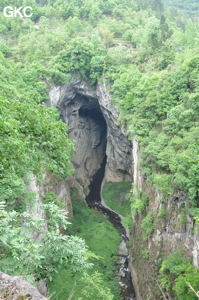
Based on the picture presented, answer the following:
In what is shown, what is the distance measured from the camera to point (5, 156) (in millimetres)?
6773

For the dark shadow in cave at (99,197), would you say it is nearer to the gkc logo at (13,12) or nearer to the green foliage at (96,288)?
the green foliage at (96,288)

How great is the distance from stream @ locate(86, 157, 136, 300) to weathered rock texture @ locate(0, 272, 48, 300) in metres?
18.1

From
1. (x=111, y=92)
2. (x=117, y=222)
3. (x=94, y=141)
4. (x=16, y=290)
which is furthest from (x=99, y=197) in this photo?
(x=16, y=290)

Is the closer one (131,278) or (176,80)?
(176,80)

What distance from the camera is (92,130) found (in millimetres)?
43625

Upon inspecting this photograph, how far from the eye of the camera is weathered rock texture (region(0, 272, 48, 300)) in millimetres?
3404

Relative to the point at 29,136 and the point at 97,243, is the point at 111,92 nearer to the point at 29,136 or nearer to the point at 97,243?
the point at 97,243

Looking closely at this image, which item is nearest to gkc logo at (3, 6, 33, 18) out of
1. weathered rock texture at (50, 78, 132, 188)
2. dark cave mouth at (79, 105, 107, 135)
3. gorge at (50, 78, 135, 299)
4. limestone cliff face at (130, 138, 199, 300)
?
weathered rock texture at (50, 78, 132, 188)

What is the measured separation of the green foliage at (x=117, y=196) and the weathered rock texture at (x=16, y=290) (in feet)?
93.8

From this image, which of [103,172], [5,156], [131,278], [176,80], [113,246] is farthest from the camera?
[103,172]

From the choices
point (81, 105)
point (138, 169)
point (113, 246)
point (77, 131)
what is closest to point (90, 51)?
point (81, 105)

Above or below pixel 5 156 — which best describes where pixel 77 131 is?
above

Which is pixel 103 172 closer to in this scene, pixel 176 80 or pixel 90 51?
pixel 90 51

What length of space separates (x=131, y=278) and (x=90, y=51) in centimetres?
2942
